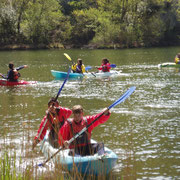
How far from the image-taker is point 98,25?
50.8m

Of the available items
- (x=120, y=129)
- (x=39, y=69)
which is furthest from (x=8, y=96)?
(x=39, y=69)

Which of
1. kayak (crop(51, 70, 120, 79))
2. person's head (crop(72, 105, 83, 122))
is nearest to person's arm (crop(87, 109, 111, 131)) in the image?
person's head (crop(72, 105, 83, 122))

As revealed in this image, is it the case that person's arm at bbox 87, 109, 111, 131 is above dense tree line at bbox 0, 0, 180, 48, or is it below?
below

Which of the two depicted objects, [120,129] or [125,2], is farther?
[125,2]

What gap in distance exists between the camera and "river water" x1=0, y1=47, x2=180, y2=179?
6969 mm

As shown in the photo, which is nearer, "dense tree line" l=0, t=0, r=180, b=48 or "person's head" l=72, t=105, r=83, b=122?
"person's head" l=72, t=105, r=83, b=122

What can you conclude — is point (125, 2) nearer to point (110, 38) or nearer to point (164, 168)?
point (110, 38)

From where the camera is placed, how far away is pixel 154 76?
19.3 meters

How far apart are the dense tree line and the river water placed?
25.8m

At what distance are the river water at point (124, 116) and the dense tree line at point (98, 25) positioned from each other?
25806mm

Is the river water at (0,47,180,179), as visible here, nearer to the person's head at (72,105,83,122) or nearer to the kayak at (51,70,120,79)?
the kayak at (51,70,120,79)

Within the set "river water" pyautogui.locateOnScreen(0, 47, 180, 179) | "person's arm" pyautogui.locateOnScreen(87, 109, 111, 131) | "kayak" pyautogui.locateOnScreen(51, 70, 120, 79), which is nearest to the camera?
"person's arm" pyautogui.locateOnScreen(87, 109, 111, 131)

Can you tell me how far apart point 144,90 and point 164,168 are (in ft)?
27.7

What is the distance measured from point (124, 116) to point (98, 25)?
40.9 m
